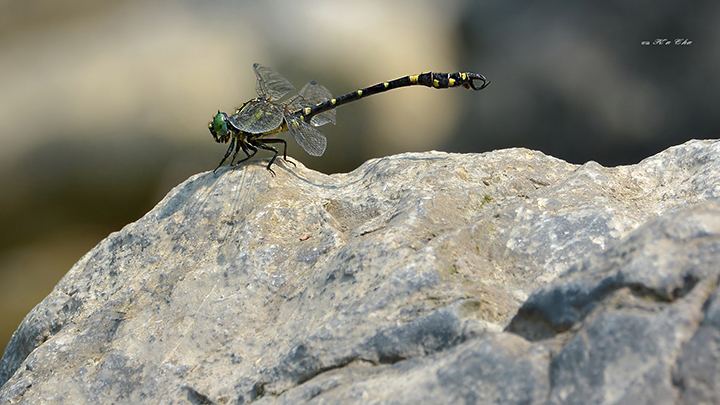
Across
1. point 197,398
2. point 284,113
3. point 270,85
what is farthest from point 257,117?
point 197,398

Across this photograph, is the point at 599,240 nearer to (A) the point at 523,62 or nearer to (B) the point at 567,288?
(B) the point at 567,288

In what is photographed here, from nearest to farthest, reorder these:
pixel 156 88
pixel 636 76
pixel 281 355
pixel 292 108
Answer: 1. pixel 281 355
2. pixel 292 108
3. pixel 636 76
4. pixel 156 88

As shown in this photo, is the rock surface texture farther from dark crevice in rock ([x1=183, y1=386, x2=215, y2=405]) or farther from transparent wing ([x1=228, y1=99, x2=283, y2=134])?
transparent wing ([x1=228, y1=99, x2=283, y2=134])

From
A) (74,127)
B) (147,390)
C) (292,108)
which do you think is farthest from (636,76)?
(74,127)

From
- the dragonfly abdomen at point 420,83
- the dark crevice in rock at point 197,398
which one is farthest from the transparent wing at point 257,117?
the dark crevice in rock at point 197,398

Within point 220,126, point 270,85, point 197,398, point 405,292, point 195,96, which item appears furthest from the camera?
point 195,96

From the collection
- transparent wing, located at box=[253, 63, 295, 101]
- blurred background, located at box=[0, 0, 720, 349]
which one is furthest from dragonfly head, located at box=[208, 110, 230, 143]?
blurred background, located at box=[0, 0, 720, 349]

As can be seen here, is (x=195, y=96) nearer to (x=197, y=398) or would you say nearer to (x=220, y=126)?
(x=220, y=126)
